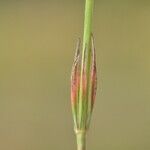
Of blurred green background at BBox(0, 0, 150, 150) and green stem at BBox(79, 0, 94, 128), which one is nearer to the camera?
green stem at BBox(79, 0, 94, 128)

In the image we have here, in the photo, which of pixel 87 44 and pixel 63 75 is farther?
pixel 63 75

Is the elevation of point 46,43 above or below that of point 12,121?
above

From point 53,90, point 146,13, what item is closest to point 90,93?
point 53,90

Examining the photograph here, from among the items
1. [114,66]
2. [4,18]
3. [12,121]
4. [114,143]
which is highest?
[4,18]

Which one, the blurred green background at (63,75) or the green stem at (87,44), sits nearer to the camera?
the green stem at (87,44)

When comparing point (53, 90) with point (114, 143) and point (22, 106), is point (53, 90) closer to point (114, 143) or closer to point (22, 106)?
point (22, 106)

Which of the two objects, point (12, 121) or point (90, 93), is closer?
point (90, 93)
